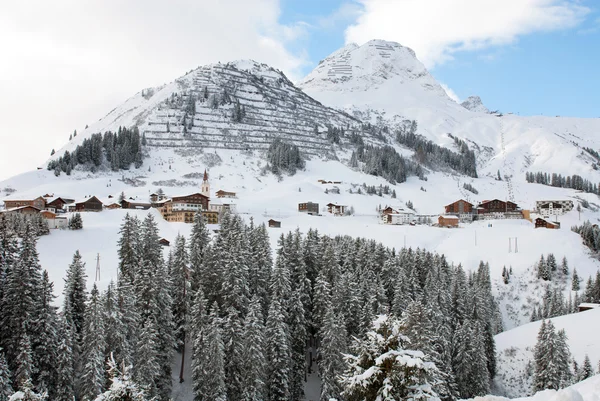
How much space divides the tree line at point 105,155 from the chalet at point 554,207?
144190 millimetres

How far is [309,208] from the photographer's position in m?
135

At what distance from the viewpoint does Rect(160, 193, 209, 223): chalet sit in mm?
102887

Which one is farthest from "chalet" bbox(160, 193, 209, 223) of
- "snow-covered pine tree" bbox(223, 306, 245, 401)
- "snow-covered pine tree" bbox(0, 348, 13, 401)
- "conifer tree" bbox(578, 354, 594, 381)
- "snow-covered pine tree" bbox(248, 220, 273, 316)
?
"conifer tree" bbox(578, 354, 594, 381)

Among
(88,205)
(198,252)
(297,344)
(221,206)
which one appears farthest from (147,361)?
(221,206)

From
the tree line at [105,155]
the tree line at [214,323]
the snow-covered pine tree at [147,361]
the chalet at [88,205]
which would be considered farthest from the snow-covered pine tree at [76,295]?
the tree line at [105,155]

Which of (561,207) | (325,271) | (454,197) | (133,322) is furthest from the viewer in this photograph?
(454,197)

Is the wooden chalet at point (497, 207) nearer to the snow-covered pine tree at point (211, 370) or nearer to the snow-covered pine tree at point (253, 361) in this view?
the snow-covered pine tree at point (253, 361)

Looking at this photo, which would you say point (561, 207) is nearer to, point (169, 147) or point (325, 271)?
point (325, 271)

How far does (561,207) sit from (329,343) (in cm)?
14367

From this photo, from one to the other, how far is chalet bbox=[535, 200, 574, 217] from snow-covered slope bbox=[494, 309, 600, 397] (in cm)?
9721

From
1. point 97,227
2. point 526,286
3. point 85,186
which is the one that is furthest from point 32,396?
point 85,186

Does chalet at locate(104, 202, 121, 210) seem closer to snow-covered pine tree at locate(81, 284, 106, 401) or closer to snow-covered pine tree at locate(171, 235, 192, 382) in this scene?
snow-covered pine tree at locate(171, 235, 192, 382)

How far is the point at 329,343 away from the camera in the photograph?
138ft

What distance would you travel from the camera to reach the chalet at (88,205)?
105206 millimetres
